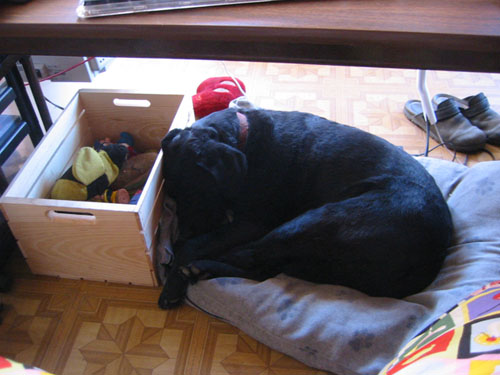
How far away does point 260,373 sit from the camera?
3.62 feet

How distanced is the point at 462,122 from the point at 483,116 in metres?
0.10

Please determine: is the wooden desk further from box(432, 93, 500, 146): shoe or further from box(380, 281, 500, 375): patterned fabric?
box(432, 93, 500, 146): shoe

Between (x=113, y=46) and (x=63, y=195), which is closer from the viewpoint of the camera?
(x=113, y=46)

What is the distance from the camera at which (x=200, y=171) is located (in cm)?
123

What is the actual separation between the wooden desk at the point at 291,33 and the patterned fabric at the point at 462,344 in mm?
407

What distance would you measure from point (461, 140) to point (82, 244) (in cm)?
135

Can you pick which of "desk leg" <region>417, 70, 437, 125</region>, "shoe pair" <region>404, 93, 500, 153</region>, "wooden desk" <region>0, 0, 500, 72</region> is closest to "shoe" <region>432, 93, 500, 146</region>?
"shoe pair" <region>404, 93, 500, 153</region>

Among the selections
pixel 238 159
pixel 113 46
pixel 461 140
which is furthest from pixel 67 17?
pixel 461 140

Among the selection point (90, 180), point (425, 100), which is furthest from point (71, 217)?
point (425, 100)

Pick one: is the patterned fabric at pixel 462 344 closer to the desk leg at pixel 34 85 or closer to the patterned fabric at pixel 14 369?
the patterned fabric at pixel 14 369

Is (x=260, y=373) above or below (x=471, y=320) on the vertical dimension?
below

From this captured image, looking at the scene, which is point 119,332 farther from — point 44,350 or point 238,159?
point 238,159

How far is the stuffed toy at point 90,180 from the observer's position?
1293mm

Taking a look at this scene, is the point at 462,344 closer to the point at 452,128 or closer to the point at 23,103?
the point at 452,128
